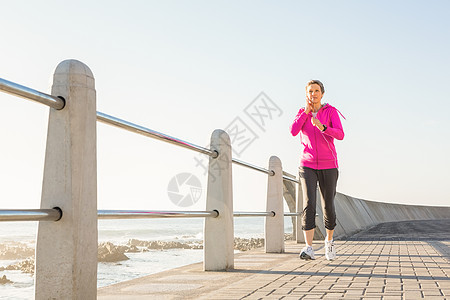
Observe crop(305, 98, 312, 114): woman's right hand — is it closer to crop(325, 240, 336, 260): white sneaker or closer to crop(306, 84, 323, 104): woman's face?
crop(306, 84, 323, 104): woman's face

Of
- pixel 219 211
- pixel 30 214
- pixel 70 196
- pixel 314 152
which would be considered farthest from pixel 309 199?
pixel 30 214

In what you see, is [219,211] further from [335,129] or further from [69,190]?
[69,190]

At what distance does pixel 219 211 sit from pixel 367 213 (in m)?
15.6

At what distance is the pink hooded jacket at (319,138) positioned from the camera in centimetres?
551

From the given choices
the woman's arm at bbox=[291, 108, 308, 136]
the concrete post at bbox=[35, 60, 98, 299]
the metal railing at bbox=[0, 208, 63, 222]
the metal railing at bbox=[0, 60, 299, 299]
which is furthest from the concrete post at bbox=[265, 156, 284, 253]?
the metal railing at bbox=[0, 208, 63, 222]

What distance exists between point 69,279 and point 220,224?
7.55 ft

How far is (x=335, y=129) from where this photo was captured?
5.37 m

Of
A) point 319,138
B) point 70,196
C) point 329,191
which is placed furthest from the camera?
point 329,191

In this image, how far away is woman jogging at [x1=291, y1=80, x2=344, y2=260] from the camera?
5.52 metres

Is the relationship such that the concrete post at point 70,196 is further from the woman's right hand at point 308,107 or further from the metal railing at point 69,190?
the woman's right hand at point 308,107

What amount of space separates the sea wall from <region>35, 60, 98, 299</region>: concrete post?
7.50m

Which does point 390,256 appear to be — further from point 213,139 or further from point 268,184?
point 213,139

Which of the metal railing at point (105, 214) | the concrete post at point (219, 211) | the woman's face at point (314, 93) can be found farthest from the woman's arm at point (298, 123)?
the metal railing at point (105, 214)

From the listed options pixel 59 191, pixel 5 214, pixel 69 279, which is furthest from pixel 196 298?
pixel 5 214
